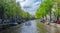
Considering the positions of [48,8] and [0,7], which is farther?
[48,8]

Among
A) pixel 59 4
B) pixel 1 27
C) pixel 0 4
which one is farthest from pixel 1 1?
pixel 59 4

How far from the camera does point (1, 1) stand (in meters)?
38.3

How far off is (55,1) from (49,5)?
694 cm

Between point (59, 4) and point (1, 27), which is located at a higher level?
point (59, 4)

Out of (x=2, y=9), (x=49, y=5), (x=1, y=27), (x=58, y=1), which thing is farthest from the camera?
(x=49, y=5)

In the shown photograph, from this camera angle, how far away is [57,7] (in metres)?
38.2

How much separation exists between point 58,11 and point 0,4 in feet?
38.4

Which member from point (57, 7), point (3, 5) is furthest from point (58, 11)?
point (3, 5)

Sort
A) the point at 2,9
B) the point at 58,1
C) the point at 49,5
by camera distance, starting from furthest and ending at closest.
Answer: the point at 49,5 < the point at 2,9 < the point at 58,1

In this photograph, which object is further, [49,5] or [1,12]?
[49,5]

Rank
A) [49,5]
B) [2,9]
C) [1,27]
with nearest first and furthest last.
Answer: [1,27]
[2,9]
[49,5]

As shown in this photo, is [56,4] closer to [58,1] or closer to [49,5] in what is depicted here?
[58,1]

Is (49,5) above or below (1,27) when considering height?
above

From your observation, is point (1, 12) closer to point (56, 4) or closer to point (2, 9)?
point (2, 9)
